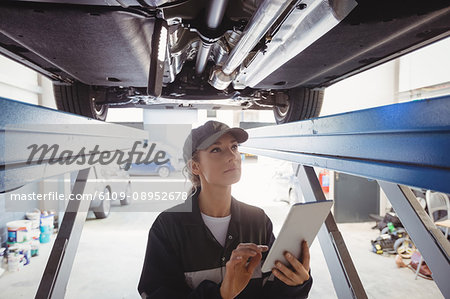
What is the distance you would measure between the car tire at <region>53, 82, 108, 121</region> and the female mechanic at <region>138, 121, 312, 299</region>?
134 centimetres

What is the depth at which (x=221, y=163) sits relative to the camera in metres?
1.25

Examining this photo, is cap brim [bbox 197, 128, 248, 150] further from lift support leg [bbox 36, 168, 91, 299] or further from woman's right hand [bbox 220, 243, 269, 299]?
lift support leg [bbox 36, 168, 91, 299]

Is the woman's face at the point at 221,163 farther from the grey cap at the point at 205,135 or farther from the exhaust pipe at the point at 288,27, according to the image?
the exhaust pipe at the point at 288,27

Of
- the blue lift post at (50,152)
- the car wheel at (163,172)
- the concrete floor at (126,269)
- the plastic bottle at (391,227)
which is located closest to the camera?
the blue lift post at (50,152)

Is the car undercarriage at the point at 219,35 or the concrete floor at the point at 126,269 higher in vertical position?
the car undercarriage at the point at 219,35

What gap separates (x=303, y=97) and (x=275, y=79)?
1.69ft

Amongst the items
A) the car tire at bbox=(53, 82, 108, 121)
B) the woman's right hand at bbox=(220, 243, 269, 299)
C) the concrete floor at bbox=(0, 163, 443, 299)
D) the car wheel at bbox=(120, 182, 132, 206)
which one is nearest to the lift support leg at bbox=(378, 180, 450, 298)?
the woman's right hand at bbox=(220, 243, 269, 299)

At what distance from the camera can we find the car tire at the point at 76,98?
87.6 inches

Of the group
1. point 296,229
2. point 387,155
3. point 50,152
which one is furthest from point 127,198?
point 387,155

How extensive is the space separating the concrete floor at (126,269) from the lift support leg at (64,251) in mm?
2115

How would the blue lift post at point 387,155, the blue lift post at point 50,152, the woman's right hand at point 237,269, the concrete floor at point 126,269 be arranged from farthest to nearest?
the concrete floor at point 126,269, the woman's right hand at point 237,269, the blue lift post at point 50,152, the blue lift post at point 387,155

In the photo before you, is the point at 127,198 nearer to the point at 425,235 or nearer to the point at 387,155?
the point at 425,235

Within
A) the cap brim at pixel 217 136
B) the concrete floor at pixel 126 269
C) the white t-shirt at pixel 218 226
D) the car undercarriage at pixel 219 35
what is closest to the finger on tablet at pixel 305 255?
the white t-shirt at pixel 218 226

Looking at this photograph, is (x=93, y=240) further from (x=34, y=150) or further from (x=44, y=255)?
(x=34, y=150)
